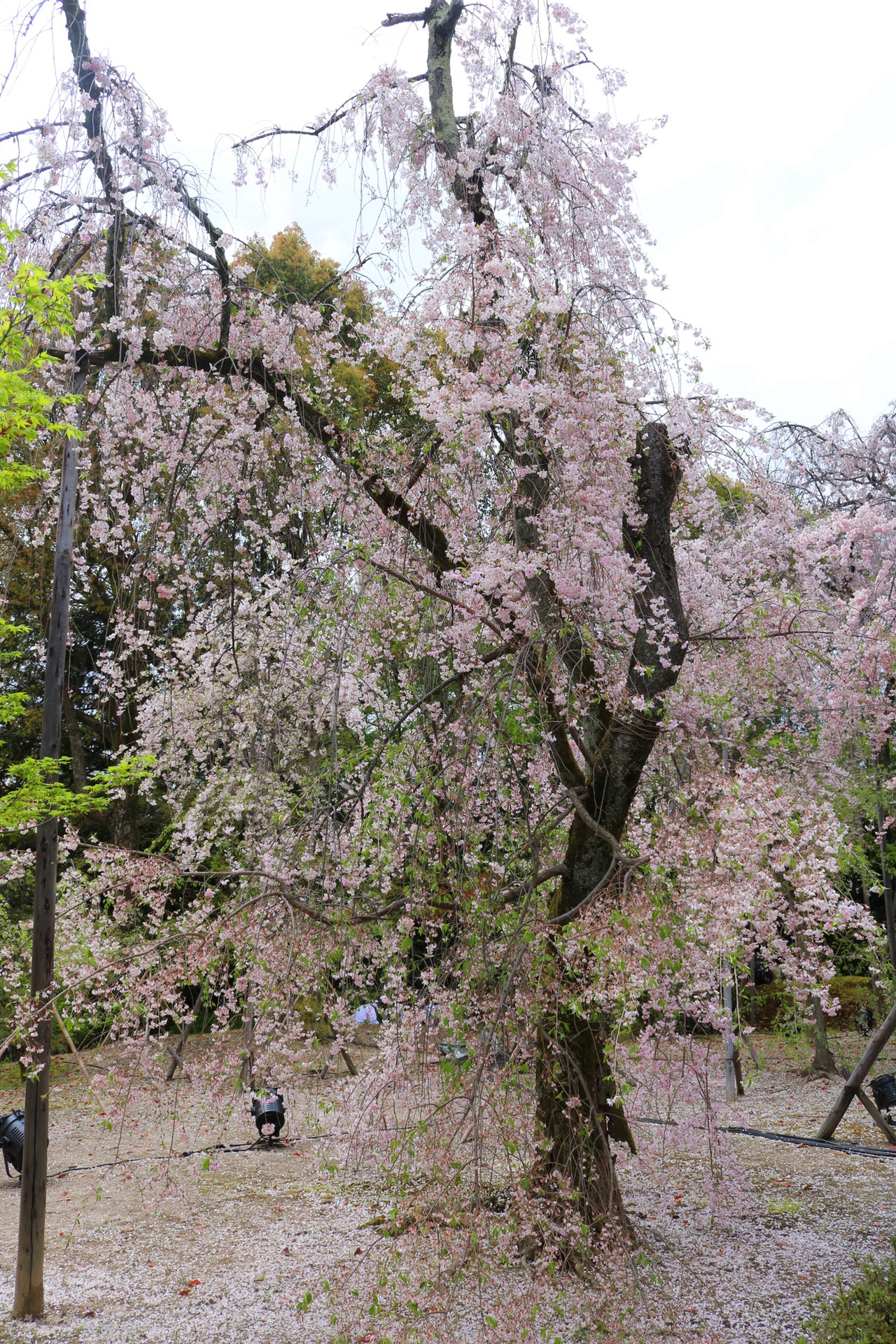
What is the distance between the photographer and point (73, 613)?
1227 centimetres

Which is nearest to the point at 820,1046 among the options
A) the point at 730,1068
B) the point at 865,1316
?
the point at 730,1068

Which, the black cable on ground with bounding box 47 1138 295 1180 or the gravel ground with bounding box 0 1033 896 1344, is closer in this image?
the gravel ground with bounding box 0 1033 896 1344

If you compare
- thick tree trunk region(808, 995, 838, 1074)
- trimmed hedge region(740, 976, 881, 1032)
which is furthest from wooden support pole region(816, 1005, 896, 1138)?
thick tree trunk region(808, 995, 838, 1074)

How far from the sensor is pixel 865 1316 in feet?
9.45

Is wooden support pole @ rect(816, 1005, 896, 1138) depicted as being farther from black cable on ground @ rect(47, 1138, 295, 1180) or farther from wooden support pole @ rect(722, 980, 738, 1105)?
black cable on ground @ rect(47, 1138, 295, 1180)

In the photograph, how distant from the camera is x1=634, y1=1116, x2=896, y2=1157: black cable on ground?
253 inches

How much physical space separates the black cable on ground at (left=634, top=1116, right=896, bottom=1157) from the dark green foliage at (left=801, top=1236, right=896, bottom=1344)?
10.3ft

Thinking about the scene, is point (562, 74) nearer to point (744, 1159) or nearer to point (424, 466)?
point (424, 466)

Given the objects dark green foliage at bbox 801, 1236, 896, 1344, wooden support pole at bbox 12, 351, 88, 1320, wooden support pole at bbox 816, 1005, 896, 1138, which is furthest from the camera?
wooden support pole at bbox 816, 1005, 896, 1138

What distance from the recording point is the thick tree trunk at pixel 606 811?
3771 mm

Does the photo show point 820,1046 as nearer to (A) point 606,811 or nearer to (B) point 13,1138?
(A) point 606,811

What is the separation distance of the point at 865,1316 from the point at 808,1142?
14.6ft

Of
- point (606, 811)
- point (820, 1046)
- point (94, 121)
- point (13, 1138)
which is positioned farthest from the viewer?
point (820, 1046)

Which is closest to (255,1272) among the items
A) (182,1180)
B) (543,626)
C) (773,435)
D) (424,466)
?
(182,1180)
